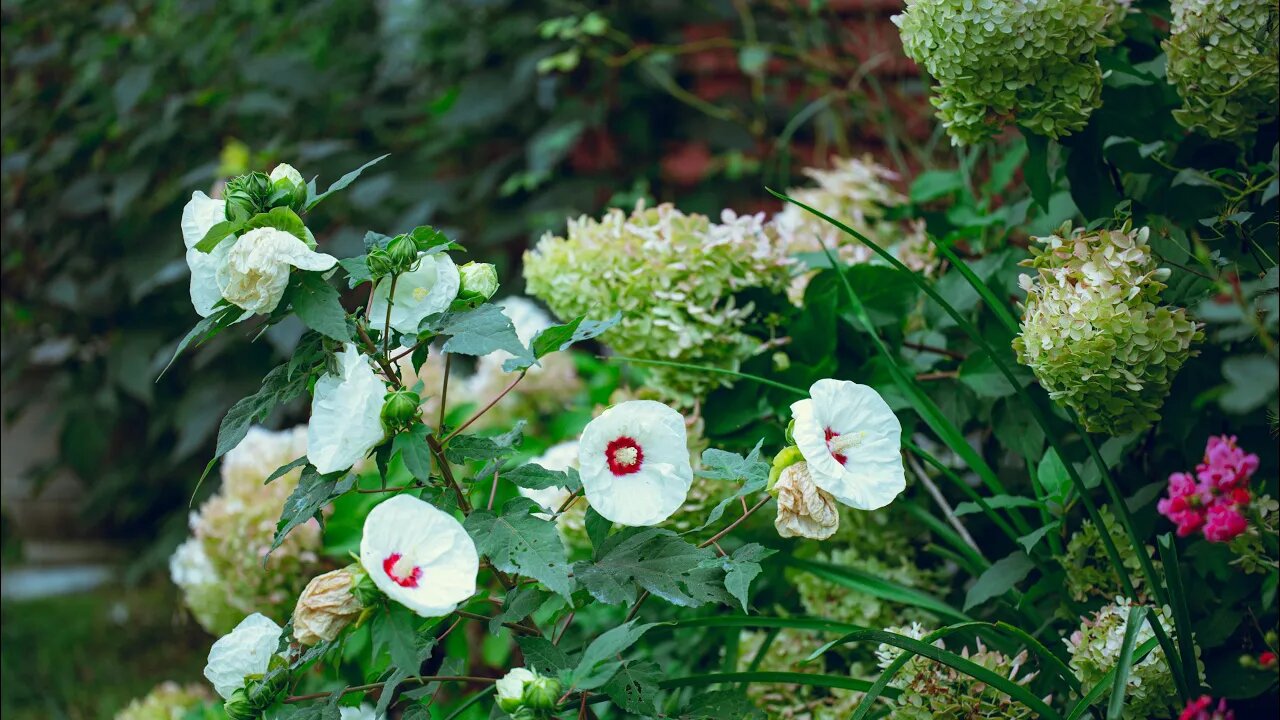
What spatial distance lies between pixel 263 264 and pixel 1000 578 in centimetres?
70

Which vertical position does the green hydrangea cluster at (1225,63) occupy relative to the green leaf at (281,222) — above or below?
above

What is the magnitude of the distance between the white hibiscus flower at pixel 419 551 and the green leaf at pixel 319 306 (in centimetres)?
12

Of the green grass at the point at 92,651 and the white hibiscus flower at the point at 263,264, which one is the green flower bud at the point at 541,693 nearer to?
the white hibiscus flower at the point at 263,264

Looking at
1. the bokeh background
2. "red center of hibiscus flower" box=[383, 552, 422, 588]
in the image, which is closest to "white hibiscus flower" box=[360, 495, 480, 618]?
"red center of hibiscus flower" box=[383, 552, 422, 588]

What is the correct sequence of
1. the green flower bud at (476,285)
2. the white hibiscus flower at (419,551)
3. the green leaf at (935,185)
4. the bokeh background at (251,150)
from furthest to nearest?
1. the bokeh background at (251,150)
2. the green leaf at (935,185)
3. the green flower bud at (476,285)
4. the white hibiscus flower at (419,551)

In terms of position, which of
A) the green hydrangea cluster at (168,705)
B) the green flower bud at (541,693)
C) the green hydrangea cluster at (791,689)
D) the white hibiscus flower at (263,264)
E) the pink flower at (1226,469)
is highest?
the white hibiscus flower at (263,264)

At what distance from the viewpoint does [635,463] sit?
762 millimetres

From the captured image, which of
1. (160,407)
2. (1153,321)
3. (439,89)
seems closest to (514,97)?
(439,89)

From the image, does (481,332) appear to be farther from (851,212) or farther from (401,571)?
(851,212)

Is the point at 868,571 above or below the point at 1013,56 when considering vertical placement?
below

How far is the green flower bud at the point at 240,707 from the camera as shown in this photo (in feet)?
2.39

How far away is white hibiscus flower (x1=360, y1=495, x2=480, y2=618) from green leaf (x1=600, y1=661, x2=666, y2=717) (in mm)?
146

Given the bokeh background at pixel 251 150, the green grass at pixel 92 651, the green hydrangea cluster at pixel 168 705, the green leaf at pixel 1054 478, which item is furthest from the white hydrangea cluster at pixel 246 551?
the green leaf at pixel 1054 478

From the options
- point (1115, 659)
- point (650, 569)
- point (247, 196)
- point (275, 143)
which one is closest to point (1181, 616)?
point (1115, 659)
